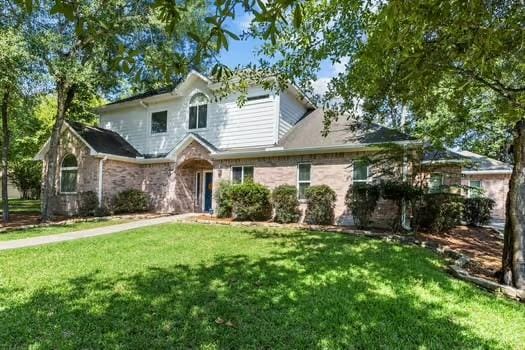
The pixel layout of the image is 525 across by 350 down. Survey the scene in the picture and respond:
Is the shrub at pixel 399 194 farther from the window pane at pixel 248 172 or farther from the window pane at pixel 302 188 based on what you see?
the window pane at pixel 248 172

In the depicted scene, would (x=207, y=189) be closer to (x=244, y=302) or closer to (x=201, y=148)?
(x=201, y=148)

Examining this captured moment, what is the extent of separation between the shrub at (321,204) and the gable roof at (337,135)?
1.88m

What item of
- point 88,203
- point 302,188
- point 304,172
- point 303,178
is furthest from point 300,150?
point 88,203

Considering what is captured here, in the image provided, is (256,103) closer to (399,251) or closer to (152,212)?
(152,212)

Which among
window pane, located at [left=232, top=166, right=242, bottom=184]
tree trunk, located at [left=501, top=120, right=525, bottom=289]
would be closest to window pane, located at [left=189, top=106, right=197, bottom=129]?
window pane, located at [left=232, top=166, right=242, bottom=184]

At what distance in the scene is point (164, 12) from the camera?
2.25 metres

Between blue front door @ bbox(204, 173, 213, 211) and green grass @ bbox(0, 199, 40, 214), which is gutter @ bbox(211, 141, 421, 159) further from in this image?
green grass @ bbox(0, 199, 40, 214)

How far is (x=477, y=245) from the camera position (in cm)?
1070

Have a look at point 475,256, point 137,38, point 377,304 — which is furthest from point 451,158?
point 137,38

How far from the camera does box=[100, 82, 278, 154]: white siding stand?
1551 centimetres

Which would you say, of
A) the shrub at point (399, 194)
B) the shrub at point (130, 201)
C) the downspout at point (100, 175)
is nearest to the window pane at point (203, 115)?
the shrub at point (130, 201)

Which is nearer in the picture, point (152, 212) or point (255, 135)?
point (255, 135)

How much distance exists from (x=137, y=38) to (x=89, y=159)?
6.57 meters

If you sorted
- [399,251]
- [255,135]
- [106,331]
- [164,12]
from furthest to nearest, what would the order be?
1. [255,135]
2. [399,251]
3. [106,331]
4. [164,12]
